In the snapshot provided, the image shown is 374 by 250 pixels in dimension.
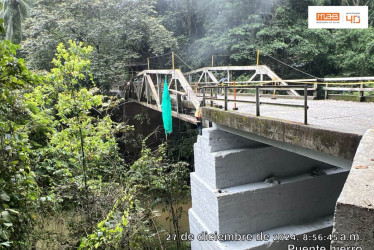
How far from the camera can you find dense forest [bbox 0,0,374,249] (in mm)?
4272

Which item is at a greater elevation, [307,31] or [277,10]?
[277,10]

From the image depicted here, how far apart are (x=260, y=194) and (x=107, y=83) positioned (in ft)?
33.2

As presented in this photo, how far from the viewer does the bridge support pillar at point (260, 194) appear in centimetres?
527

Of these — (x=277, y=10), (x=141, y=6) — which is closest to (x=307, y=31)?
(x=277, y=10)

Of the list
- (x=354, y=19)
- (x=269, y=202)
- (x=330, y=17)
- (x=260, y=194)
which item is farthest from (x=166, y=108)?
(x=354, y=19)

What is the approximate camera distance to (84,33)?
13.3 m

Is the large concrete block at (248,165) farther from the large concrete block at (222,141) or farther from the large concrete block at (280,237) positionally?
the large concrete block at (280,237)

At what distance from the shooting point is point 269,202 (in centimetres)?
542

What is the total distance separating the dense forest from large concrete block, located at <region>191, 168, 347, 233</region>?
4.27 feet

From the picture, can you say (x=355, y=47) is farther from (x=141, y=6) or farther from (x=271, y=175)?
(x=271, y=175)

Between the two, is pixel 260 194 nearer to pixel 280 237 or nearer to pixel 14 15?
pixel 280 237

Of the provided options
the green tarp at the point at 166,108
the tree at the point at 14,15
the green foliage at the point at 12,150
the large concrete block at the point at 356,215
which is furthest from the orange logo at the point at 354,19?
the tree at the point at 14,15

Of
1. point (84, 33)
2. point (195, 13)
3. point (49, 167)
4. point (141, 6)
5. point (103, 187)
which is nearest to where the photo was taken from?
point (49, 167)

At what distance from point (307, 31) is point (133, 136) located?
39.9 feet
